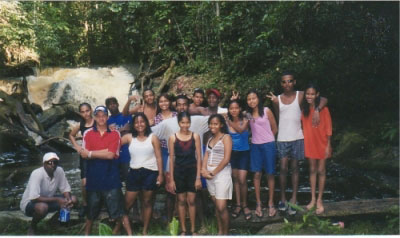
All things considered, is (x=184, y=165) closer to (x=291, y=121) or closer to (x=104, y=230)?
(x=104, y=230)

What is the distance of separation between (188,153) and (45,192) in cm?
198

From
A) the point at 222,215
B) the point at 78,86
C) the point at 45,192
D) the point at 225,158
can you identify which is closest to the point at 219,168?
the point at 225,158

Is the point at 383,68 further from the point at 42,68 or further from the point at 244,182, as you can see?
the point at 42,68

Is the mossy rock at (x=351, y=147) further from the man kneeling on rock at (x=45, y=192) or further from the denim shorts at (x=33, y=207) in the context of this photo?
the denim shorts at (x=33, y=207)

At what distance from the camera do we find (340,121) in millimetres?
10703

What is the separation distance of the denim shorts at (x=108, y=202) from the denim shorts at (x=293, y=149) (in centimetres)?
207

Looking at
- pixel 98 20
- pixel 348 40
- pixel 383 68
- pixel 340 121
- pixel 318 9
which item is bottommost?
pixel 340 121

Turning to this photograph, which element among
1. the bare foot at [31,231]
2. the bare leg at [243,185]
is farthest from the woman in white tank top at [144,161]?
the bare foot at [31,231]

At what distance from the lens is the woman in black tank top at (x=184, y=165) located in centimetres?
439

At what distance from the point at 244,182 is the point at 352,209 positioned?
1.56m

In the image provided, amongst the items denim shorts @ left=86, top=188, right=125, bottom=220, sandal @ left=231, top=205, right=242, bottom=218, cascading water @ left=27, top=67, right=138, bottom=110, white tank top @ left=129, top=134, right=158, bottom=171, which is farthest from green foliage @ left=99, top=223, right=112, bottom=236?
cascading water @ left=27, top=67, right=138, bottom=110

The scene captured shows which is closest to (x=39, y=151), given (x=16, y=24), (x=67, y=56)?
(x=16, y=24)

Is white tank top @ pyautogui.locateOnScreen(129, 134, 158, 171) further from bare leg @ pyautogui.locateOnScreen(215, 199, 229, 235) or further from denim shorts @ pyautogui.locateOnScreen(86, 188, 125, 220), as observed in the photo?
bare leg @ pyautogui.locateOnScreen(215, 199, 229, 235)

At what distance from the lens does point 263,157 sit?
4.89 metres
